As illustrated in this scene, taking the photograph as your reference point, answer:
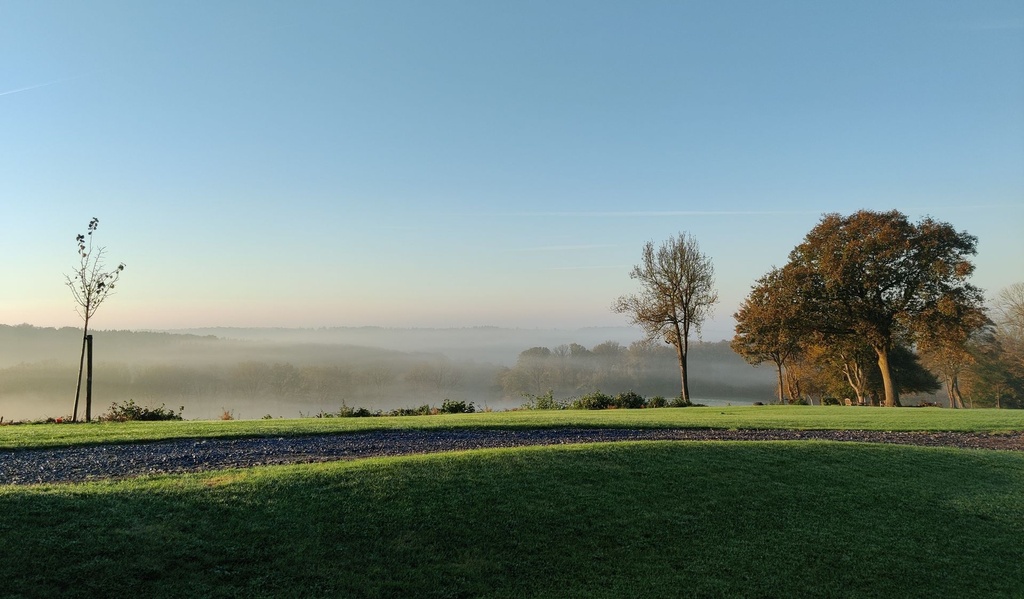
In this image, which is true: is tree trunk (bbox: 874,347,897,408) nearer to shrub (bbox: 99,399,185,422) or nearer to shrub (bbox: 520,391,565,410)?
shrub (bbox: 520,391,565,410)

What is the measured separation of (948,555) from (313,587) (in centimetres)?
804

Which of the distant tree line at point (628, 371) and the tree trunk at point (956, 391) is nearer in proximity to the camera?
the tree trunk at point (956, 391)

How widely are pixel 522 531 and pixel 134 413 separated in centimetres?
1948

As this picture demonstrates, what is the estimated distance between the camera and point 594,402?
30141mm

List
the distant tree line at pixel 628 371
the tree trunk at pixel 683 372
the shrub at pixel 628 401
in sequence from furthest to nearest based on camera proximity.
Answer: the distant tree line at pixel 628 371 < the tree trunk at pixel 683 372 < the shrub at pixel 628 401

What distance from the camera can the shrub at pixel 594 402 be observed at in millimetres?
30047

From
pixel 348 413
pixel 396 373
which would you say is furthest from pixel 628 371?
pixel 348 413

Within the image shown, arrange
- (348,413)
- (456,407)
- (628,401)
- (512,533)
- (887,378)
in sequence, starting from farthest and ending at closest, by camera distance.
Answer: (887,378)
(628,401)
(456,407)
(348,413)
(512,533)

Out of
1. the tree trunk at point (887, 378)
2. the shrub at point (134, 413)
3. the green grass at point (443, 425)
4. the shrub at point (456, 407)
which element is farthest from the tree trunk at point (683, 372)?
the shrub at point (134, 413)

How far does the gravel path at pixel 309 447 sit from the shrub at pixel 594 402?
47.0ft

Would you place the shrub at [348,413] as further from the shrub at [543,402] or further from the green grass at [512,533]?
the green grass at [512,533]

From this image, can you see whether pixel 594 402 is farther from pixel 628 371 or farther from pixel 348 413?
pixel 628 371

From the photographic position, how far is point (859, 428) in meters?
17.0

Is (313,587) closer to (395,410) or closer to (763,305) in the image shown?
(395,410)
